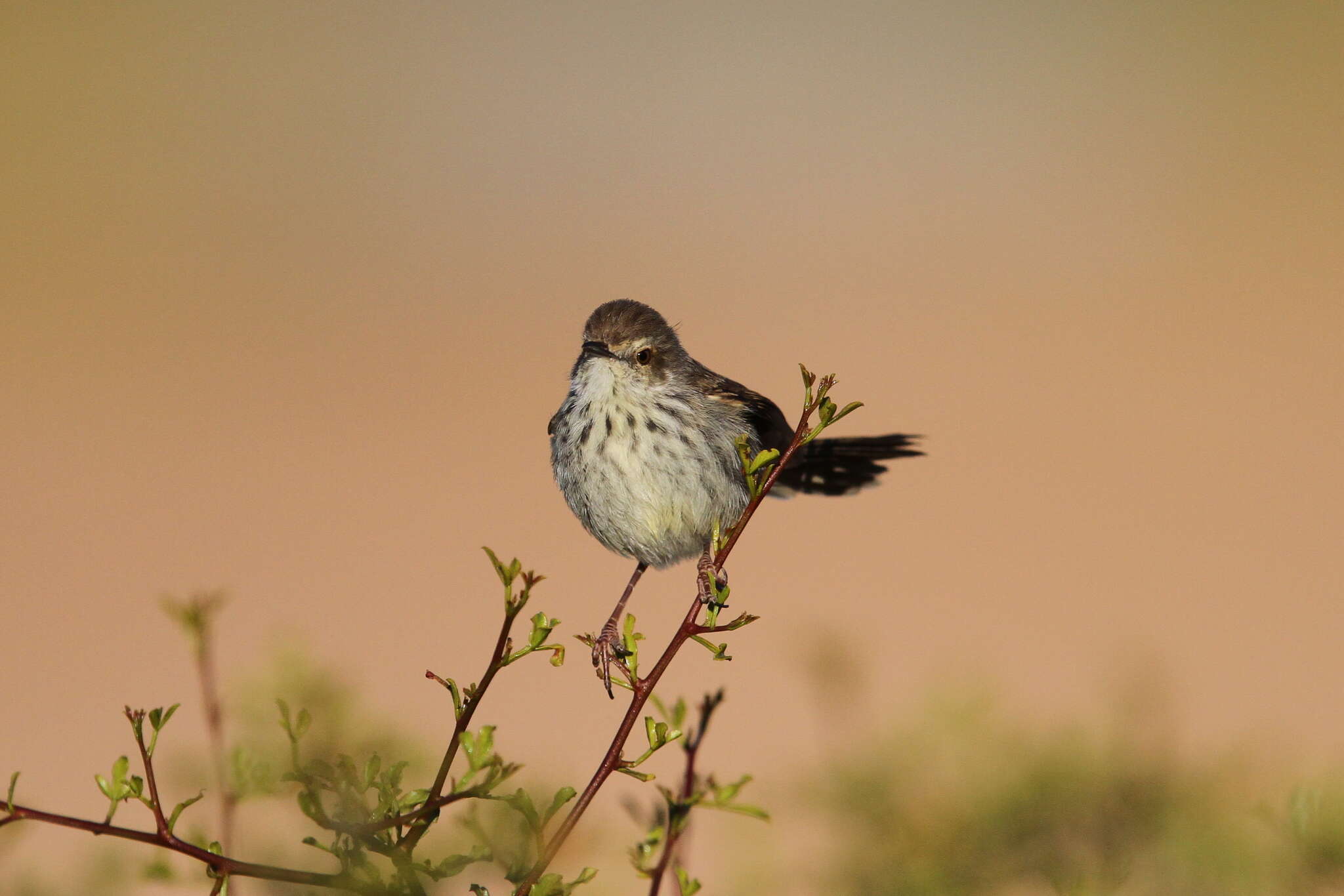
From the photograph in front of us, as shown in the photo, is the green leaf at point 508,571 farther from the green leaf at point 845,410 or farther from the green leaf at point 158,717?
the green leaf at point 845,410

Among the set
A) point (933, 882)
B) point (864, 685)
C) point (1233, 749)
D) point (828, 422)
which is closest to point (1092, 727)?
point (1233, 749)

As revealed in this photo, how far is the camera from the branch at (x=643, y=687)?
69.7 inches

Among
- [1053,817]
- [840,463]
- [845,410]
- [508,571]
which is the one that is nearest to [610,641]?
[840,463]

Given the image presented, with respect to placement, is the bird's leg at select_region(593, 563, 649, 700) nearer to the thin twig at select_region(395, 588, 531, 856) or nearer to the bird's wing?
the bird's wing

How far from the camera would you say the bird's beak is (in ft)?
14.9

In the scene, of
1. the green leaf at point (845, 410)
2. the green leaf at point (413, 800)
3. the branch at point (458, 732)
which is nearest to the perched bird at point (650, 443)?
the green leaf at point (845, 410)

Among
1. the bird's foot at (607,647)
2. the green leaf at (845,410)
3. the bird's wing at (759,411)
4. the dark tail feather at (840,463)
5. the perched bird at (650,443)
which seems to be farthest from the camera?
the dark tail feather at (840,463)

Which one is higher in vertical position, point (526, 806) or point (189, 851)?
point (526, 806)

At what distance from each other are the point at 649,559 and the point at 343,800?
2.81m

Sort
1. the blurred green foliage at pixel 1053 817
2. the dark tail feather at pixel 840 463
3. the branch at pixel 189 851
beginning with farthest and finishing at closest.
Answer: the dark tail feather at pixel 840 463 < the blurred green foliage at pixel 1053 817 < the branch at pixel 189 851

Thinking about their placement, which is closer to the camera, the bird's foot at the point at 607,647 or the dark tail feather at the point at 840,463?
the bird's foot at the point at 607,647

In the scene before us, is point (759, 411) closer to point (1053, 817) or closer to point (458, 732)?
point (1053, 817)

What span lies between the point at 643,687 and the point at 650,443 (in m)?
2.53

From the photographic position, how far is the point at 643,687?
1994 mm
